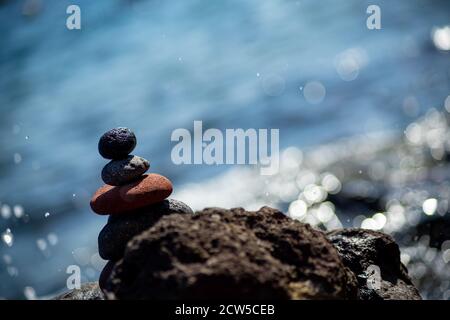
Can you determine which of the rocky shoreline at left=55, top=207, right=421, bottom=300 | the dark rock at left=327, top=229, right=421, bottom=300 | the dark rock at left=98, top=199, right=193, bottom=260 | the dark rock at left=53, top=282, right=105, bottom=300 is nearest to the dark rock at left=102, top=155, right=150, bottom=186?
the dark rock at left=98, top=199, right=193, bottom=260

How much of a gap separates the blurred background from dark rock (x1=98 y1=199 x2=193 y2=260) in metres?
4.08

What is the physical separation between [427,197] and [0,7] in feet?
42.1

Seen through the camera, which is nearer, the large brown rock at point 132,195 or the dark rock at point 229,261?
the dark rock at point 229,261

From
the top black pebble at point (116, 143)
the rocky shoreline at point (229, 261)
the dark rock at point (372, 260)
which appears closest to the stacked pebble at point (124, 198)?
the top black pebble at point (116, 143)

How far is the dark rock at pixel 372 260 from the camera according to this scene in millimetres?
4652

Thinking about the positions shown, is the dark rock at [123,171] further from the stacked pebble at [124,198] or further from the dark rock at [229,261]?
the dark rock at [229,261]

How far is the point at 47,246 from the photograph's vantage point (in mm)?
11109

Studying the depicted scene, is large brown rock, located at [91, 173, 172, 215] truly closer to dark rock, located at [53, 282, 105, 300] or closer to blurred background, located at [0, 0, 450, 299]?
dark rock, located at [53, 282, 105, 300]

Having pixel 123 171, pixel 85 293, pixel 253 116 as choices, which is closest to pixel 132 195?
pixel 123 171

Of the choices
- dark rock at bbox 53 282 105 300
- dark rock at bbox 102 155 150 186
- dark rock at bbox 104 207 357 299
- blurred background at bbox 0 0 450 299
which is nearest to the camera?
dark rock at bbox 104 207 357 299

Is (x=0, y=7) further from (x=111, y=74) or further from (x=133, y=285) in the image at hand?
(x=133, y=285)

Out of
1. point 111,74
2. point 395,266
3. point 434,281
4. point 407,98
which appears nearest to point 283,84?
point 407,98

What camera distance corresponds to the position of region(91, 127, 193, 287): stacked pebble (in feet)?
15.3

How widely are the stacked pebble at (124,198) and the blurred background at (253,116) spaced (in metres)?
4.14
